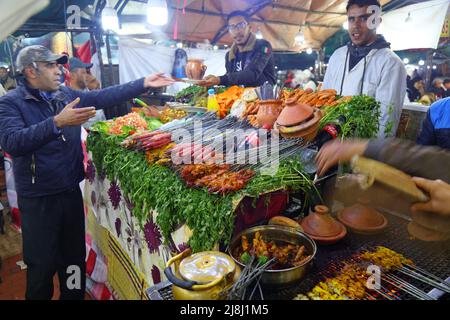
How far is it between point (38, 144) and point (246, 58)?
2750 millimetres

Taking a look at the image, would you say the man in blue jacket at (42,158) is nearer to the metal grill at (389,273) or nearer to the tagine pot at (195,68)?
the tagine pot at (195,68)

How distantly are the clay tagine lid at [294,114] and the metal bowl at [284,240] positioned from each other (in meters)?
0.85

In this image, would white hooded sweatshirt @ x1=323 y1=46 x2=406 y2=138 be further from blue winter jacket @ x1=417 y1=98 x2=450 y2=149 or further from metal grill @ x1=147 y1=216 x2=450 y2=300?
metal grill @ x1=147 y1=216 x2=450 y2=300

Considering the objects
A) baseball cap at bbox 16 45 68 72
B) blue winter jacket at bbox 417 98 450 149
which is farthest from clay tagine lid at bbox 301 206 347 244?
baseball cap at bbox 16 45 68 72

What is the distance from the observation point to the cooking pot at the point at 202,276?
1.31 metres

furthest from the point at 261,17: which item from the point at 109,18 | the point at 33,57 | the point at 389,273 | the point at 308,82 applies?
the point at 389,273

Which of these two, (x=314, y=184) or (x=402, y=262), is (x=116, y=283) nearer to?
(x=314, y=184)

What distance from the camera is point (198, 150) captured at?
2.39m

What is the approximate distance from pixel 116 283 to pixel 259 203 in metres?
2.28

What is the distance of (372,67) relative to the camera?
3.33 meters

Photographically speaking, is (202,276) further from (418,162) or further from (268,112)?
(268,112)

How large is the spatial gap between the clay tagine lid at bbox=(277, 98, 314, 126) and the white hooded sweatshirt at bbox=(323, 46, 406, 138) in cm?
114

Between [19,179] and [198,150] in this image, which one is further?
[19,179]
